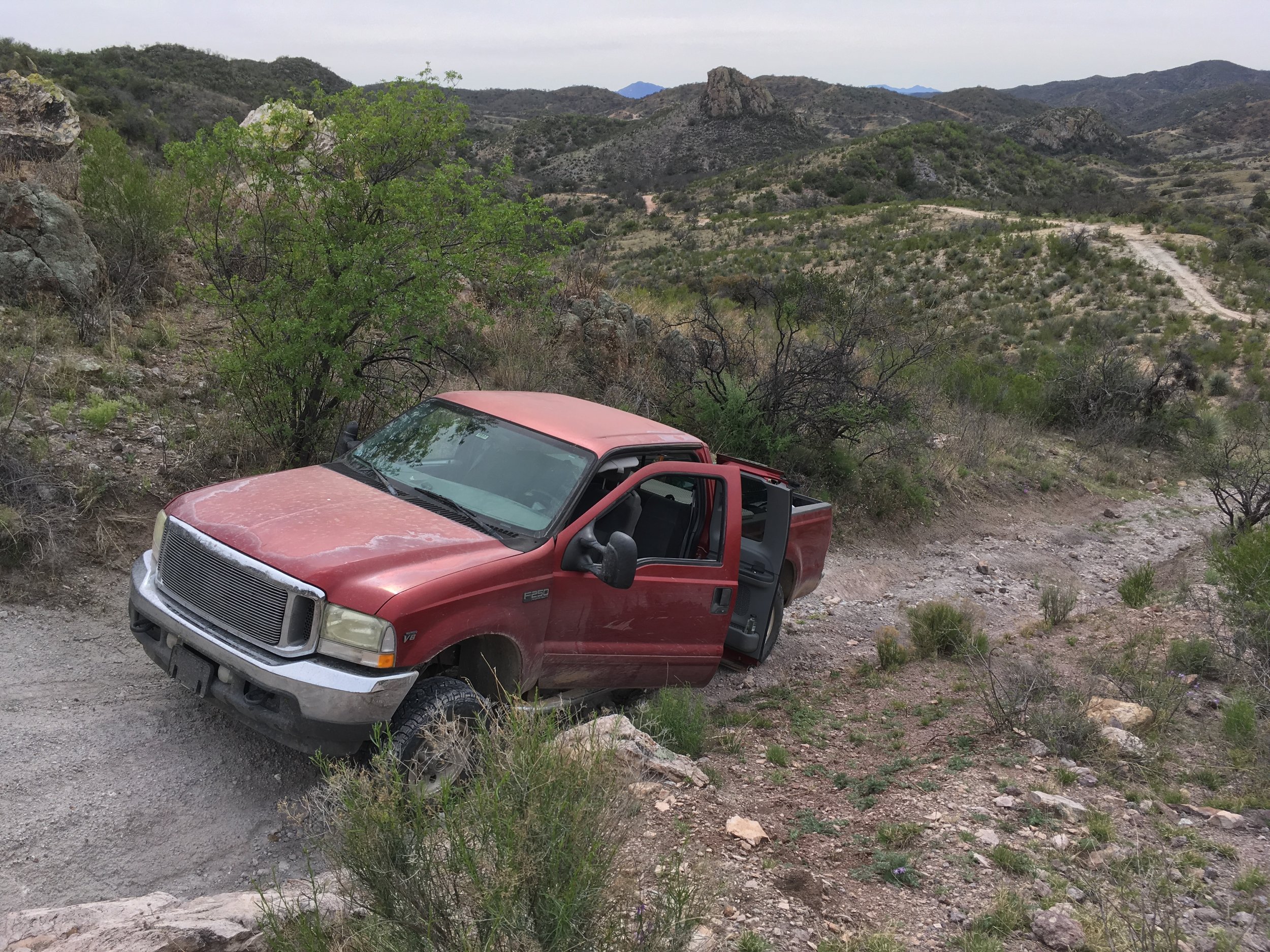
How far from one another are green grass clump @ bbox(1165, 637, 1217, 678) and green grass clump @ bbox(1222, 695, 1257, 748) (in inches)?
45.1

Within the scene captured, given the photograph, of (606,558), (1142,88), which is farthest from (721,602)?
(1142,88)

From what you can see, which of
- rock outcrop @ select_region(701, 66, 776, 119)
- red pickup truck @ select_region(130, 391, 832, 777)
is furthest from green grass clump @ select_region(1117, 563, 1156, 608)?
rock outcrop @ select_region(701, 66, 776, 119)

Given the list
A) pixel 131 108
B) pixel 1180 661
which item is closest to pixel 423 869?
pixel 1180 661

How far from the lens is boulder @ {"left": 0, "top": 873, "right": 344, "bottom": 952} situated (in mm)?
2609

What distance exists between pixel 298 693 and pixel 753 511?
4.16 m

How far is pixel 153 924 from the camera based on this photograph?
107 inches

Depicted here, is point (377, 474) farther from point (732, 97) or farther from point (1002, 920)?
point (732, 97)

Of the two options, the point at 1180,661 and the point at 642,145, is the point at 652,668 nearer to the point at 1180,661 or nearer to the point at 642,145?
the point at 1180,661

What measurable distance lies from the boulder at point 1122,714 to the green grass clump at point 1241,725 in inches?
15.3

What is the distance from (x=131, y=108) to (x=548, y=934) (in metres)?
39.5

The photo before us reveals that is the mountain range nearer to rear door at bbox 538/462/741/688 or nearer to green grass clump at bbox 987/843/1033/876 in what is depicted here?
rear door at bbox 538/462/741/688

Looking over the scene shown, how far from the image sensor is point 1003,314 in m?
26.0

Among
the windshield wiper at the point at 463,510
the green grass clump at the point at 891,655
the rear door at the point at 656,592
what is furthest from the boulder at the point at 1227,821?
the windshield wiper at the point at 463,510

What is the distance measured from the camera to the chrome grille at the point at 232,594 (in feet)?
12.5
